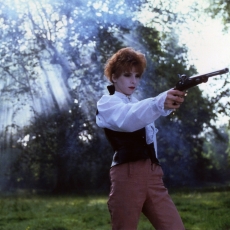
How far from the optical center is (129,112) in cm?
246

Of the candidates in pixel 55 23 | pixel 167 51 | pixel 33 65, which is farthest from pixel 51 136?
pixel 167 51

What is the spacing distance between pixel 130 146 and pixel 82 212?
14.1 feet

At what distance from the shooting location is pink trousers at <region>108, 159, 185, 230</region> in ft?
8.61

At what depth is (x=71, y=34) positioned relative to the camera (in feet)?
30.8

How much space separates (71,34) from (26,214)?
12.4 feet

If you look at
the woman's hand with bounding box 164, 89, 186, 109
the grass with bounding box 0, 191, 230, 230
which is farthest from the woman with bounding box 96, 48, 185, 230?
the grass with bounding box 0, 191, 230, 230

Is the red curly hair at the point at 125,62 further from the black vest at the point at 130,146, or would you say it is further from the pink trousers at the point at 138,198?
the pink trousers at the point at 138,198

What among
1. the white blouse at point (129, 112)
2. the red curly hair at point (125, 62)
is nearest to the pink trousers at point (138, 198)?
the white blouse at point (129, 112)

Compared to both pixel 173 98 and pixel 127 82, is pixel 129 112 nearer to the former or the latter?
pixel 173 98

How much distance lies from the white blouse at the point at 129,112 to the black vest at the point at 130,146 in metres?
0.05

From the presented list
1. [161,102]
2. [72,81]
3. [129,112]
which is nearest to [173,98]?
[161,102]

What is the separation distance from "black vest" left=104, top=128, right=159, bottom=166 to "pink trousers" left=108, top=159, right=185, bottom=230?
0.03 meters

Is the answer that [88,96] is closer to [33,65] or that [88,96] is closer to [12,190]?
[33,65]

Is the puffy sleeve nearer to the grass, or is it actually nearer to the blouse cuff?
the blouse cuff
